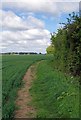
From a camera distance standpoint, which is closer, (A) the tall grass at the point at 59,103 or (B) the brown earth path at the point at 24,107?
(A) the tall grass at the point at 59,103

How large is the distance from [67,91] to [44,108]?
145cm

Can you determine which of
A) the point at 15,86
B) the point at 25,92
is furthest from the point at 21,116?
the point at 15,86

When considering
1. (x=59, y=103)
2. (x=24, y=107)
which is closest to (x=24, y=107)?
(x=24, y=107)

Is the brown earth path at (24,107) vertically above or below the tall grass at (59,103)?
below

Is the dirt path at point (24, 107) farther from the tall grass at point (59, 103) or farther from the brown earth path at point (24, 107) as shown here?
the tall grass at point (59, 103)

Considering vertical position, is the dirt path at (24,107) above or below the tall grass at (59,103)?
below

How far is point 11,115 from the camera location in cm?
1102

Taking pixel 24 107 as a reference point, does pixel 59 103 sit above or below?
above

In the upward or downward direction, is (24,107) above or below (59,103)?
below

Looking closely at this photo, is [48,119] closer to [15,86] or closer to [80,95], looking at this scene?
[80,95]

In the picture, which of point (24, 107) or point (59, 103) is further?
point (24, 107)

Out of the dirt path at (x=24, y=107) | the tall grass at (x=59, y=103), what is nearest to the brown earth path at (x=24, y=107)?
the dirt path at (x=24, y=107)

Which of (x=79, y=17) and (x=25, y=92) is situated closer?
(x=79, y=17)

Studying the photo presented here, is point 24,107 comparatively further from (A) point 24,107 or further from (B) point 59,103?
(B) point 59,103
